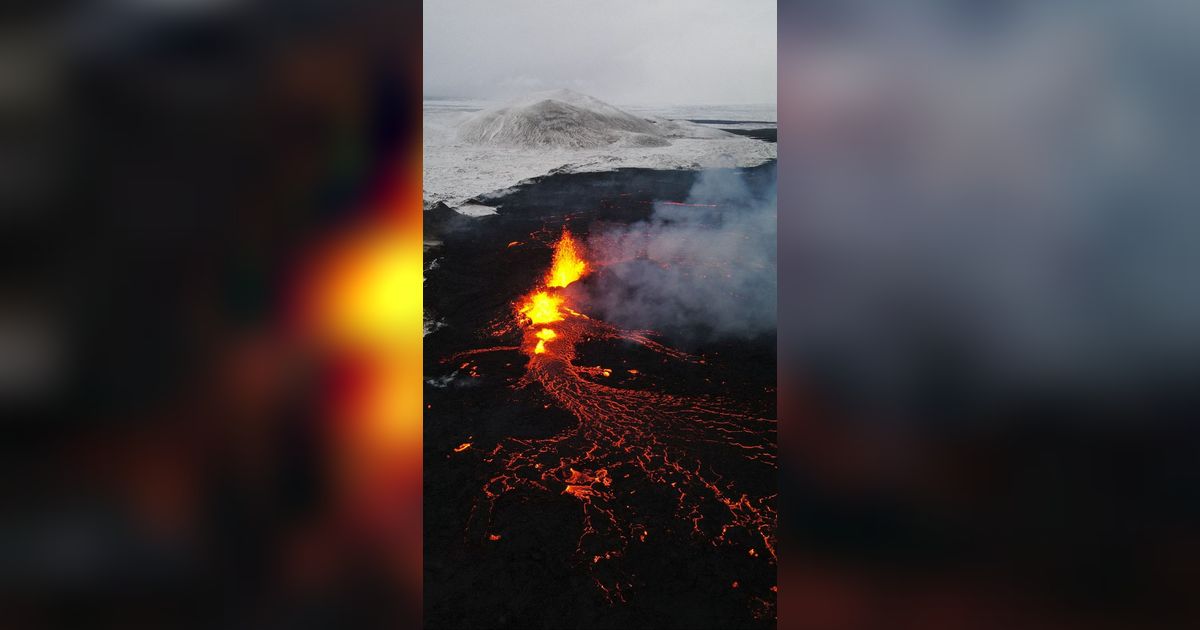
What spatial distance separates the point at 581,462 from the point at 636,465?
153mm

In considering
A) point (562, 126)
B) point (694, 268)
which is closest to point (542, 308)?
point (694, 268)

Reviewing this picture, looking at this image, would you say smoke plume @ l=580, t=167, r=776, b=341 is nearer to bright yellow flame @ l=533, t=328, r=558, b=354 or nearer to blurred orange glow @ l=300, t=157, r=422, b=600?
bright yellow flame @ l=533, t=328, r=558, b=354

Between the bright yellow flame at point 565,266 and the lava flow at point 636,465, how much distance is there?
0.53 m

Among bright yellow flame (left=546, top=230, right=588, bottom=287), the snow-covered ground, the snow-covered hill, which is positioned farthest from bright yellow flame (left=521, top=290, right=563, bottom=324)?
the snow-covered hill

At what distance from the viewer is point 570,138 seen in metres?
4.45

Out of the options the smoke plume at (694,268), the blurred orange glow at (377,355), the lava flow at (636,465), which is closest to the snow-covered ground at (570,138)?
the smoke plume at (694,268)

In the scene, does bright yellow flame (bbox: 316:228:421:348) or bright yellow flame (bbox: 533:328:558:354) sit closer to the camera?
bright yellow flame (bbox: 316:228:421:348)

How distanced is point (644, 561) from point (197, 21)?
1.23 metres

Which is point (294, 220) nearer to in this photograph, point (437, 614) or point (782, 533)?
point (782, 533)

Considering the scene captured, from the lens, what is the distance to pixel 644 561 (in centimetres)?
138

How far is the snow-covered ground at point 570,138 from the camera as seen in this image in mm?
4195

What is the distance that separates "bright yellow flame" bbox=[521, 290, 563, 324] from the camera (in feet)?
8.61

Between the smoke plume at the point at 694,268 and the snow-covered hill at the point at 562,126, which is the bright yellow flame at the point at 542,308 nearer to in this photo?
the smoke plume at the point at 694,268

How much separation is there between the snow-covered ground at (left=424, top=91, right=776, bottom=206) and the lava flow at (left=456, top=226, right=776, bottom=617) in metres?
2.12
